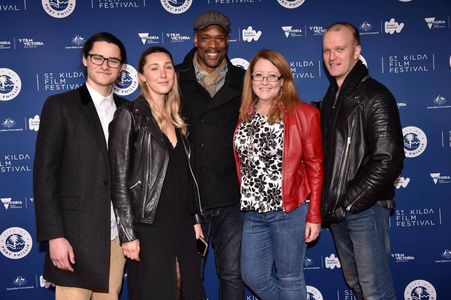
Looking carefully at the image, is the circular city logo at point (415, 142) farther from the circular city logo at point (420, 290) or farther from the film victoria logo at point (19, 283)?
the film victoria logo at point (19, 283)

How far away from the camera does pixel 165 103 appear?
2.61m

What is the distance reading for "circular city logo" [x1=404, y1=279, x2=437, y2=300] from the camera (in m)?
3.82

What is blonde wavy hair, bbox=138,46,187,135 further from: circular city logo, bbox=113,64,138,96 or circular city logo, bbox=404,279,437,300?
circular city logo, bbox=404,279,437,300

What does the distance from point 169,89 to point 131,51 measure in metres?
1.33

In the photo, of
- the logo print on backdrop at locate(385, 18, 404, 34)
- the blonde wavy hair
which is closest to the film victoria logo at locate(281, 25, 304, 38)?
the logo print on backdrop at locate(385, 18, 404, 34)

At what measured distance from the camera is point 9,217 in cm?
364

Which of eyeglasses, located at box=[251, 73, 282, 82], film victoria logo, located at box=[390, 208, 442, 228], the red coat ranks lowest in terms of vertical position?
film victoria logo, located at box=[390, 208, 442, 228]

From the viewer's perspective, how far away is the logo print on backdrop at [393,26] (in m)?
3.72

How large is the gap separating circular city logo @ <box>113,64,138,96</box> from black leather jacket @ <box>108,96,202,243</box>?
1329mm

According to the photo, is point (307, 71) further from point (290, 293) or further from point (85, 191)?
point (85, 191)

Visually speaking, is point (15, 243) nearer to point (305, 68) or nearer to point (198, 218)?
point (198, 218)

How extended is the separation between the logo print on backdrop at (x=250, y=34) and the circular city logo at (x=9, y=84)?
1929 millimetres

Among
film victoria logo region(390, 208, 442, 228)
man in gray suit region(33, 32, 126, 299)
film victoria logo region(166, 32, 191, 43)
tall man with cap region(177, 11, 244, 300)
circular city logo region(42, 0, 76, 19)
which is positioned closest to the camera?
man in gray suit region(33, 32, 126, 299)

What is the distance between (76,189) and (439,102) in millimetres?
3094
